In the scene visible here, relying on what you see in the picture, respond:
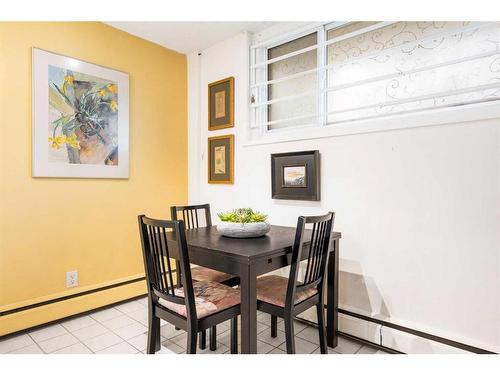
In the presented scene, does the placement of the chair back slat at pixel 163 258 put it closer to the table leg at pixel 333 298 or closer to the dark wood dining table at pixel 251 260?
the dark wood dining table at pixel 251 260

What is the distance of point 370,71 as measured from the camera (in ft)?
7.14

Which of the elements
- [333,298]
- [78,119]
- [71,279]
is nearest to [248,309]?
[333,298]

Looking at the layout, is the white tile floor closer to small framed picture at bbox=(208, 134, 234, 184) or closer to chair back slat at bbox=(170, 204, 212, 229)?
chair back slat at bbox=(170, 204, 212, 229)

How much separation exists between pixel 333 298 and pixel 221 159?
1564 millimetres

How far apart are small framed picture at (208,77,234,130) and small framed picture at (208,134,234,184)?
0.13 m

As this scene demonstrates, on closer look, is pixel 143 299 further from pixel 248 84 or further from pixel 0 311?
pixel 248 84

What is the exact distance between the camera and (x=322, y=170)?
2.31 metres

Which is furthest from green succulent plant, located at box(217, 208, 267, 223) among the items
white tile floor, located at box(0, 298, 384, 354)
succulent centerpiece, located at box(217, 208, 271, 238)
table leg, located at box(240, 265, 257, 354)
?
white tile floor, located at box(0, 298, 384, 354)

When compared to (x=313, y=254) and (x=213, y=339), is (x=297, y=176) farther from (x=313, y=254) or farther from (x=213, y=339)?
(x=213, y=339)

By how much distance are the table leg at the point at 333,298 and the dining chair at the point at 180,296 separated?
639 mm

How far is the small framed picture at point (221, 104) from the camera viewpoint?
2908mm

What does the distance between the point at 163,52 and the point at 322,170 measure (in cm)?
198

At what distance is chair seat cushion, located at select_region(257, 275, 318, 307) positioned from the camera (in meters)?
1.73
